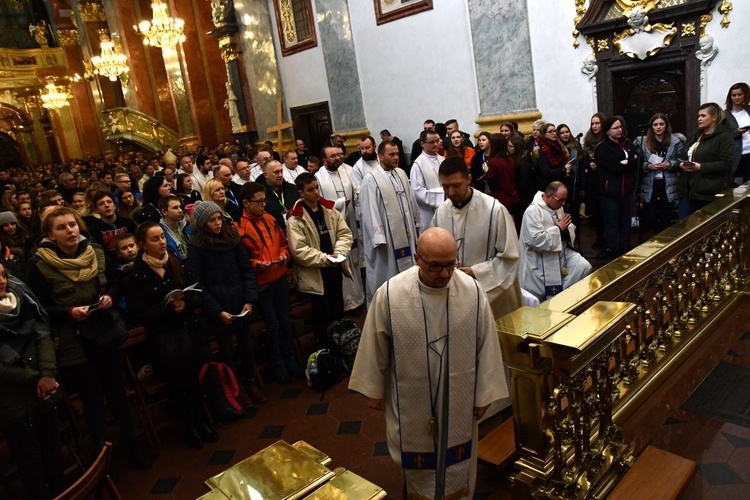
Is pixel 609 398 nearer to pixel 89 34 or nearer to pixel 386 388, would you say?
pixel 386 388

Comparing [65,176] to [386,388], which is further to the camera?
[65,176]

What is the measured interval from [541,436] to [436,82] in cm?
976

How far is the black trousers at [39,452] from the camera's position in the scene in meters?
3.20

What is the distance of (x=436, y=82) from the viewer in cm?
1134

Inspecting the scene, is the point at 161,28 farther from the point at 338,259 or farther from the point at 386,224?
the point at 338,259

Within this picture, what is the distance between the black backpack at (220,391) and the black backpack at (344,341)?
35.6 inches

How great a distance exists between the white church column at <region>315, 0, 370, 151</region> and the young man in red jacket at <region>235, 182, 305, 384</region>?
8.76 metres

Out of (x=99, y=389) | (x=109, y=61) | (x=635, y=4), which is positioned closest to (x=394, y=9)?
(x=635, y=4)

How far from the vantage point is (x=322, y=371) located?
15.4 ft

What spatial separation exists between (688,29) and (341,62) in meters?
7.83

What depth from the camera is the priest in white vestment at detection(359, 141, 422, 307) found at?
593cm

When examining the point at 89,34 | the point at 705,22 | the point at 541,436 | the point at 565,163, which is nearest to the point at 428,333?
the point at 541,436

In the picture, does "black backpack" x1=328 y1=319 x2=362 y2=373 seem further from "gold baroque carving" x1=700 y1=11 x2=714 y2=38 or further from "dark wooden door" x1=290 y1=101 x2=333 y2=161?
"dark wooden door" x1=290 y1=101 x2=333 y2=161

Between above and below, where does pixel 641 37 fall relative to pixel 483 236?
above
